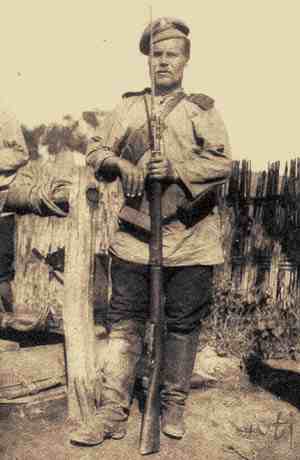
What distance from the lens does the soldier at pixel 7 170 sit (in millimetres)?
3971

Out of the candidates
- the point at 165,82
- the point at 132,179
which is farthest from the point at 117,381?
the point at 165,82

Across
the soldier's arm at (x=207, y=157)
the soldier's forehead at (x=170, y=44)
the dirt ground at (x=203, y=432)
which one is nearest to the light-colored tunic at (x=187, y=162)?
the soldier's arm at (x=207, y=157)

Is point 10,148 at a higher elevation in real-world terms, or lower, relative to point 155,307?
higher

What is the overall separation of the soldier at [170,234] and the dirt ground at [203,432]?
0.53 feet

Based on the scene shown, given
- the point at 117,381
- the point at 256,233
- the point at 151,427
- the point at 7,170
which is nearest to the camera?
the point at 151,427

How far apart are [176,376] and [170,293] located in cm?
53

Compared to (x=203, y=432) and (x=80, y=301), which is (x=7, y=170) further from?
(x=203, y=432)

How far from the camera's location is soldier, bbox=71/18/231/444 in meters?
3.25

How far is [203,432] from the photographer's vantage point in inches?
136

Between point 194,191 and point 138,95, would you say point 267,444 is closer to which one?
point 194,191

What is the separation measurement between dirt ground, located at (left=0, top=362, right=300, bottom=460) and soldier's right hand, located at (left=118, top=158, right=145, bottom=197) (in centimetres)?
150

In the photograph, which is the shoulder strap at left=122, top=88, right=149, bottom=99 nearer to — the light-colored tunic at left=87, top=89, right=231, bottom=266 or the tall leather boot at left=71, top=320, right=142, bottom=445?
the light-colored tunic at left=87, top=89, right=231, bottom=266
